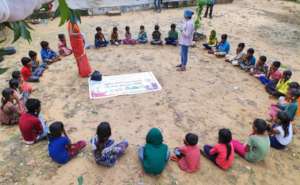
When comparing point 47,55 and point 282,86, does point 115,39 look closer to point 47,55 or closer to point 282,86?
point 47,55

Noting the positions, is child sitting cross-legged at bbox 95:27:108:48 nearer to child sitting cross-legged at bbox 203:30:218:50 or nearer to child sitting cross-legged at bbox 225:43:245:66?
child sitting cross-legged at bbox 203:30:218:50

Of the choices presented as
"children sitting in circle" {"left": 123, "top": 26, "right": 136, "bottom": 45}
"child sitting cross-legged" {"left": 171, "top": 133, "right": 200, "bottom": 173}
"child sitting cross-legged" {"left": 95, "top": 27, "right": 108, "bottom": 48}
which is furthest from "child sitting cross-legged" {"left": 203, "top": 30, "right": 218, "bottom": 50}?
"child sitting cross-legged" {"left": 171, "top": 133, "right": 200, "bottom": 173}

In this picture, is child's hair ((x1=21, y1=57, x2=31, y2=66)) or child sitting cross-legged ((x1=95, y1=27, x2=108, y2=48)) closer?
child's hair ((x1=21, y1=57, x2=31, y2=66))

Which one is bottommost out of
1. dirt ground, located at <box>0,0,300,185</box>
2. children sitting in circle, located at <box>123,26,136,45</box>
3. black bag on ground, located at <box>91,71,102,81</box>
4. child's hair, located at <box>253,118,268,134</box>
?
dirt ground, located at <box>0,0,300,185</box>

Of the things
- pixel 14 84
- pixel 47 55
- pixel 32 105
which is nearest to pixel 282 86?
pixel 32 105

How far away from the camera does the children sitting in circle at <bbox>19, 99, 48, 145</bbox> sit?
344 centimetres

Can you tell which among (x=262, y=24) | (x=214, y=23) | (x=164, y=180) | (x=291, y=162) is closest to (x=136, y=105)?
(x=164, y=180)

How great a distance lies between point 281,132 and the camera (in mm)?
3465

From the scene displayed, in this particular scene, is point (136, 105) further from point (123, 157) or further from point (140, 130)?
point (123, 157)

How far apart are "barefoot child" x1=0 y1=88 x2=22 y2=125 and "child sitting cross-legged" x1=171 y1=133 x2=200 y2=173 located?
243cm

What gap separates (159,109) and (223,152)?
1489 millimetres

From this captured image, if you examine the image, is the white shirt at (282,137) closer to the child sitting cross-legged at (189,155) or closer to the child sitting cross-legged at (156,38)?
the child sitting cross-legged at (189,155)

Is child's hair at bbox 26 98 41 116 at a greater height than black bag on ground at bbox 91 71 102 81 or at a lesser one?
greater

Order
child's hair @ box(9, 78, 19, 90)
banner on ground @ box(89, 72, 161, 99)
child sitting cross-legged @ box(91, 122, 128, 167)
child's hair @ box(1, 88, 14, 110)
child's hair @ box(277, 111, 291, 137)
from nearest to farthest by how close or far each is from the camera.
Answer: child sitting cross-legged @ box(91, 122, 128, 167) → child's hair @ box(277, 111, 291, 137) → child's hair @ box(1, 88, 14, 110) → child's hair @ box(9, 78, 19, 90) → banner on ground @ box(89, 72, 161, 99)
